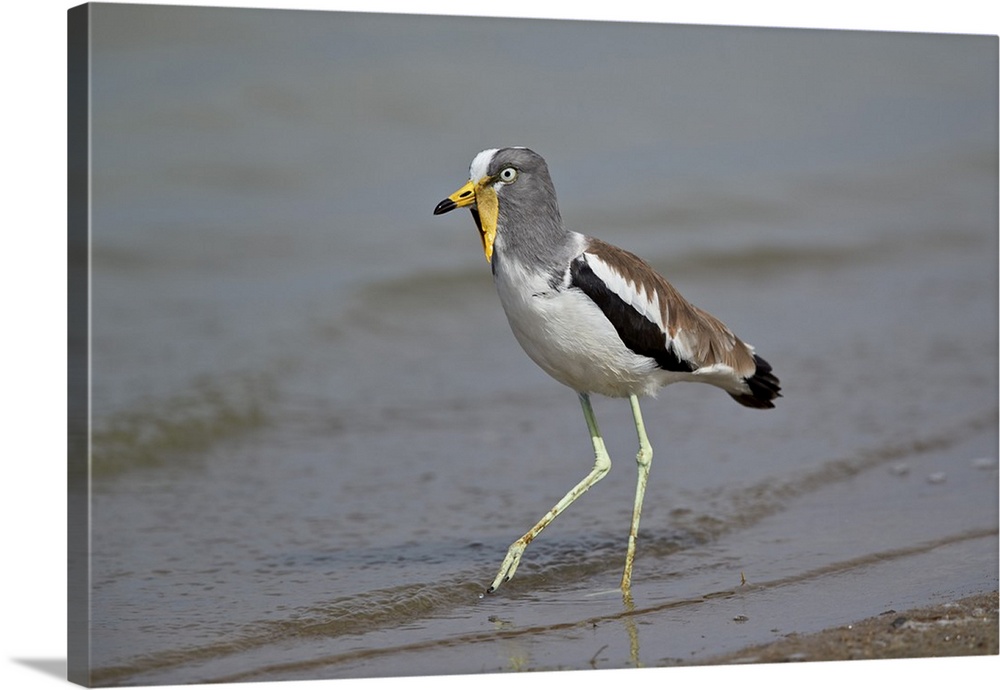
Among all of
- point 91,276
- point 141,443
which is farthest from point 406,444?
point 91,276

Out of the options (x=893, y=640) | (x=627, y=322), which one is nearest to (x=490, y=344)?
(x=627, y=322)

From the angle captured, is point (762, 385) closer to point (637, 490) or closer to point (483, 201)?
point (637, 490)

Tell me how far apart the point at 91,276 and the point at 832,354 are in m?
7.02

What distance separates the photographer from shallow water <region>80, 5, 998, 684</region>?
6875mm

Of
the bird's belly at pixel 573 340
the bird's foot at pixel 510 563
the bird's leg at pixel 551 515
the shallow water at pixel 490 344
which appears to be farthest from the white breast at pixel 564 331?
the shallow water at pixel 490 344

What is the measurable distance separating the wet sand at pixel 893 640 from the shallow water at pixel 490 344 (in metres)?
0.18

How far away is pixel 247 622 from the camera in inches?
261

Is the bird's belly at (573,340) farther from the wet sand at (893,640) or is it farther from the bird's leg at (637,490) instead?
the wet sand at (893,640)

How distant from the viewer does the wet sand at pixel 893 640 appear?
625 centimetres

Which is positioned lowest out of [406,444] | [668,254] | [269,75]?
[406,444]

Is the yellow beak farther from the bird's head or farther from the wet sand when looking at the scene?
the wet sand

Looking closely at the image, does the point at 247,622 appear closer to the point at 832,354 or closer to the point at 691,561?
the point at 691,561

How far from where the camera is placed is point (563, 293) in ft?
21.9

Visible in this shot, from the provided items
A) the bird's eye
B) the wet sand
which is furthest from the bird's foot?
the bird's eye
